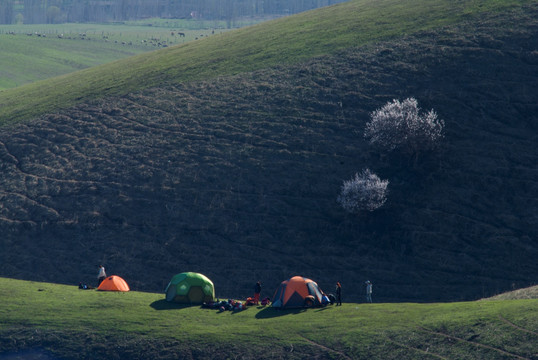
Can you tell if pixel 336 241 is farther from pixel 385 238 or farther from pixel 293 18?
pixel 293 18

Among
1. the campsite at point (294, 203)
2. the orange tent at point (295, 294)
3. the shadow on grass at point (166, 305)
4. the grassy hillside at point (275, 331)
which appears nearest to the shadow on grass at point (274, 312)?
the grassy hillside at point (275, 331)

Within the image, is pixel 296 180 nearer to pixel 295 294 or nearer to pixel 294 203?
pixel 294 203

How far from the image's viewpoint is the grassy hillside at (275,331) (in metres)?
32.8

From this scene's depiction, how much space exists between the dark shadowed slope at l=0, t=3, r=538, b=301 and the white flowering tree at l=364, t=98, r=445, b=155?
1.39m

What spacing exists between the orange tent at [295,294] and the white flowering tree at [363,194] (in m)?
15.4

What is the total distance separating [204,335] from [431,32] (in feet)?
184

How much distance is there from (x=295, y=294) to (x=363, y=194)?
16.8 meters

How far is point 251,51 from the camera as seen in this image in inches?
3484

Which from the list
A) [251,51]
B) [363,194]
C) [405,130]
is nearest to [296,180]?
[363,194]

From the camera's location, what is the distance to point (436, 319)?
116ft

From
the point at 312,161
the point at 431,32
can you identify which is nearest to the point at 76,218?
the point at 312,161

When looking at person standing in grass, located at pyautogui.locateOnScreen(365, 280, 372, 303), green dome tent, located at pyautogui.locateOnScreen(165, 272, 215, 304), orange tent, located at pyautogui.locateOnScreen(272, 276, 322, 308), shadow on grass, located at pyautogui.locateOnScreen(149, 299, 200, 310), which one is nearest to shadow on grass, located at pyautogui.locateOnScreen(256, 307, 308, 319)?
orange tent, located at pyautogui.locateOnScreen(272, 276, 322, 308)

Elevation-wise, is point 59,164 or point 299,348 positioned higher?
point 59,164

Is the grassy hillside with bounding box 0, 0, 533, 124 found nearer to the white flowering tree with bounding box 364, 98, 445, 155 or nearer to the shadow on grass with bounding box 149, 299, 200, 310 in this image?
the white flowering tree with bounding box 364, 98, 445, 155
